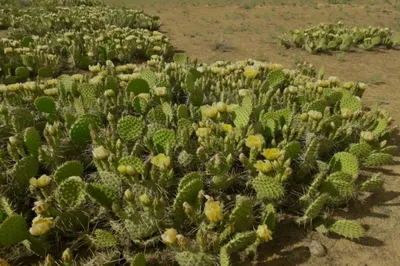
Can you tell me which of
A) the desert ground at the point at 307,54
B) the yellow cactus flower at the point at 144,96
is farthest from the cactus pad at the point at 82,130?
the desert ground at the point at 307,54

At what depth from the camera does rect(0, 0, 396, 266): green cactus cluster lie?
2.10 m

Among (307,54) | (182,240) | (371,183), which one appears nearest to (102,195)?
(182,240)

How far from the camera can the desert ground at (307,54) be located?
2.32 metres

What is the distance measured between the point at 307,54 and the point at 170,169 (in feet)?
19.0

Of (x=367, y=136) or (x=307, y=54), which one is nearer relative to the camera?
(x=367, y=136)

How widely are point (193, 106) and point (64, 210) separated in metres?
1.76

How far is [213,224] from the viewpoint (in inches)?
83.4

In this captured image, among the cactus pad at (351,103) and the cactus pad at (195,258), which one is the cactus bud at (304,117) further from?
the cactus pad at (195,258)

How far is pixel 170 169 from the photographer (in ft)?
7.91

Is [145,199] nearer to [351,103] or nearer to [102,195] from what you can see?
[102,195]

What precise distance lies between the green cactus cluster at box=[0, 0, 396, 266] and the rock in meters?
0.15

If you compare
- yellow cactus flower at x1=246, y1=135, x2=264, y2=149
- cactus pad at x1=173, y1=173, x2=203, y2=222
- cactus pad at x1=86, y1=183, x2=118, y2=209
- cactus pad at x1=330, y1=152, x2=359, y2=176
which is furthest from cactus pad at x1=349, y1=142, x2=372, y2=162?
cactus pad at x1=86, y1=183, x2=118, y2=209

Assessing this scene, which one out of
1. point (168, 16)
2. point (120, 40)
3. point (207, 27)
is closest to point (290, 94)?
point (120, 40)

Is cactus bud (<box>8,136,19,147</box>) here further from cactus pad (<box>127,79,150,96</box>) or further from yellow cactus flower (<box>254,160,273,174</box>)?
yellow cactus flower (<box>254,160,273,174</box>)
